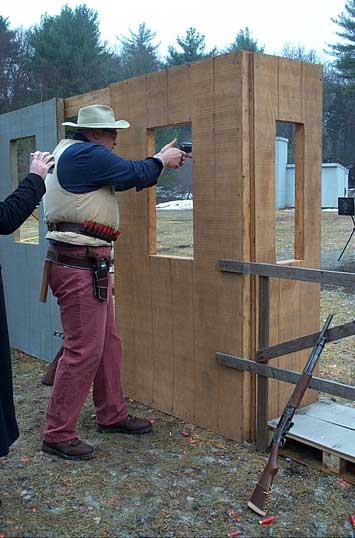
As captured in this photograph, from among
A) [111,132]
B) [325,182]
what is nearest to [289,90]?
[111,132]

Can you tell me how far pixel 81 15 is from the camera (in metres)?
33.5

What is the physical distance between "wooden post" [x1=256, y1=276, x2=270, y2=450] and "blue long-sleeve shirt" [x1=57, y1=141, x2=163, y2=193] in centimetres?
91

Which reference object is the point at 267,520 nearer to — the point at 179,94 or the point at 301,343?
the point at 301,343

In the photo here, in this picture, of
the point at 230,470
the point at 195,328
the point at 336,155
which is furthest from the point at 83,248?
the point at 336,155

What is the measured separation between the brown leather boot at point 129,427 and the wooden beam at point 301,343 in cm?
94

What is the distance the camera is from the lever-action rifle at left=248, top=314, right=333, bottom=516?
290 cm

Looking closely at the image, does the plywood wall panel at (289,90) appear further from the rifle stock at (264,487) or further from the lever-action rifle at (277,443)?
the rifle stock at (264,487)

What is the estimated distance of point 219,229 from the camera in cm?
372

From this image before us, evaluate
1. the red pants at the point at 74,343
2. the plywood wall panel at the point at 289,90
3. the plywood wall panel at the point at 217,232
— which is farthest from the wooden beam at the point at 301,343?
the plywood wall panel at the point at 289,90

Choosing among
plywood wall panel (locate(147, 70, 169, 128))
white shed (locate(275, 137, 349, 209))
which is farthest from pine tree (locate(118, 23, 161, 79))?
plywood wall panel (locate(147, 70, 169, 128))

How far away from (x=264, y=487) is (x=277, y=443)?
21 centimetres

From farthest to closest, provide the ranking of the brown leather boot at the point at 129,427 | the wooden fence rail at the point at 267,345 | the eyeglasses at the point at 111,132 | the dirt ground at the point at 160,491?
the brown leather boot at the point at 129,427, the eyeglasses at the point at 111,132, the wooden fence rail at the point at 267,345, the dirt ground at the point at 160,491

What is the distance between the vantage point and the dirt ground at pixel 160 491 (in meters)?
2.84

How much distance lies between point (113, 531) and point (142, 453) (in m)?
0.87
